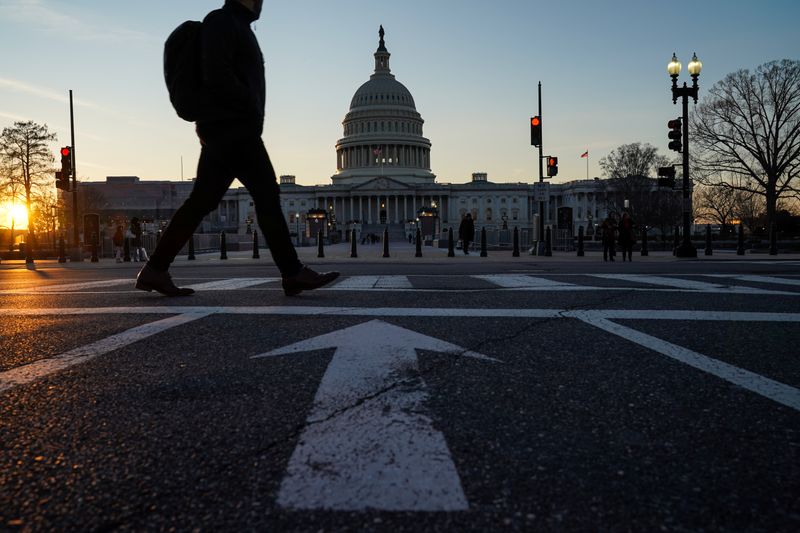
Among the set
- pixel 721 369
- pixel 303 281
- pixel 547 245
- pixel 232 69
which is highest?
pixel 232 69

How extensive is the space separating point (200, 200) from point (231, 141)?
613mm

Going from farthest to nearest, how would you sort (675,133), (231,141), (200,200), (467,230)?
1. (467,230)
2. (675,133)
3. (200,200)
4. (231,141)

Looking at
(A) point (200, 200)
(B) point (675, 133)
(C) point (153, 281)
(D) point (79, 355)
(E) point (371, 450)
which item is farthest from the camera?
(B) point (675, 133)

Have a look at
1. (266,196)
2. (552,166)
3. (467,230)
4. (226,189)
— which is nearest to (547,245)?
(552,166)

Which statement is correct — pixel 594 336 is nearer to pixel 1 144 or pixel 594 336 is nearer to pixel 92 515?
pixel 92 515

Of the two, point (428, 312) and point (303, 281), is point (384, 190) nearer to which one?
point (303, 281)

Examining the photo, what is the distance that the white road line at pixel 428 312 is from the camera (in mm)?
4055

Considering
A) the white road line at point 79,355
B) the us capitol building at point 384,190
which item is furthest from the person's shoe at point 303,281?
the us capitol building at point 384,190

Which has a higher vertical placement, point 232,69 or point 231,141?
point 232,69

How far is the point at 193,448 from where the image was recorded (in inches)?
60.2

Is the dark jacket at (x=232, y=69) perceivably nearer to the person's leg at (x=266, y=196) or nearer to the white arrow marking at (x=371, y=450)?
the person's leg at (x=266, y=196)

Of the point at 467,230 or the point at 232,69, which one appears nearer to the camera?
the point at 232,69

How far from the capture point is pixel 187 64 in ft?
15.9

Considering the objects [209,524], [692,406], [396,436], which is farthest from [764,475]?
[209,524]
